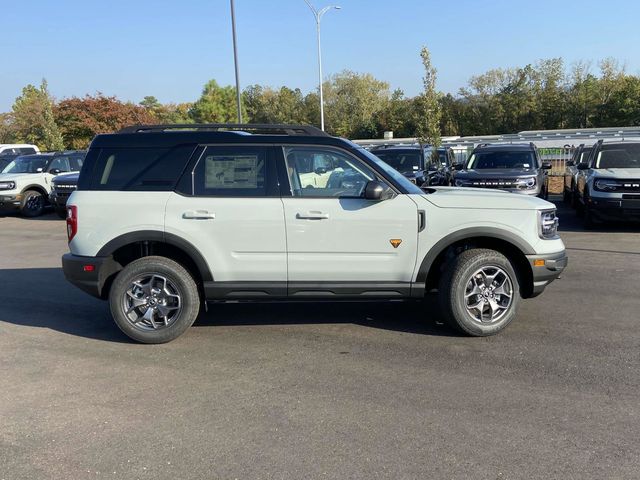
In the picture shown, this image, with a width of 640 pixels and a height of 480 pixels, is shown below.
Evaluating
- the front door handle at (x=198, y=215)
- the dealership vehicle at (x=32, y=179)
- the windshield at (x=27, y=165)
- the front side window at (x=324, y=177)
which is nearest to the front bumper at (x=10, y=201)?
the dealership vehicle at (x=32, y=179)

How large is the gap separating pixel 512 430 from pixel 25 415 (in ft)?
10.7

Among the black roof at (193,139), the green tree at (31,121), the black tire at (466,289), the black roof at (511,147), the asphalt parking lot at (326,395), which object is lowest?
the asphalt parking lot at (326,395)

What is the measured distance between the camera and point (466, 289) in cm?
534

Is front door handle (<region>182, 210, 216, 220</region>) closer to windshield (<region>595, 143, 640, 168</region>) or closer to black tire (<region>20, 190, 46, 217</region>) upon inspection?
windshield (<region>595, 143, 640, 168</region>)

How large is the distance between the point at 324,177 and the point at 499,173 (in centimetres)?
854

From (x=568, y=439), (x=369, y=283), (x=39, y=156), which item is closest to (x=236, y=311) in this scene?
(x=369, y=283)

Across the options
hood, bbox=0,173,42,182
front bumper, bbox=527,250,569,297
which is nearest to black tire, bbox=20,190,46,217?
hood, bbox=0,173,42,182

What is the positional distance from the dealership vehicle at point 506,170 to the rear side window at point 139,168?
8.51 meters

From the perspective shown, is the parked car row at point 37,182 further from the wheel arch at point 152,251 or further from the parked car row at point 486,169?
the wheel arch at point 152,251

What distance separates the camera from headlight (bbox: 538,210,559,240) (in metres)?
5.41

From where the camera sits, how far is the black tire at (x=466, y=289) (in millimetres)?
5293

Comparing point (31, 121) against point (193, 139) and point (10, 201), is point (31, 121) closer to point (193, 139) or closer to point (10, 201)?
point (10, 201)

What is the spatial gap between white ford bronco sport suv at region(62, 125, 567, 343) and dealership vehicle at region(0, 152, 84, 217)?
13.0m

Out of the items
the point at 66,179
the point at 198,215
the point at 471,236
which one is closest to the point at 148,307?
the point at 198,215
